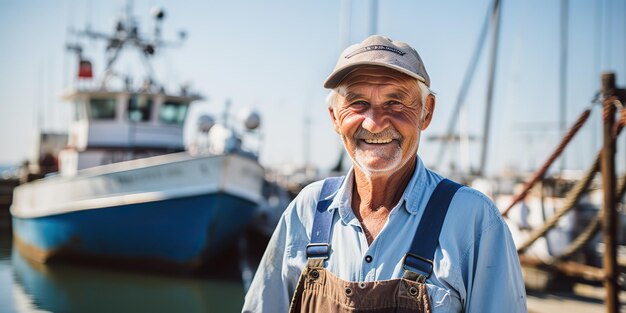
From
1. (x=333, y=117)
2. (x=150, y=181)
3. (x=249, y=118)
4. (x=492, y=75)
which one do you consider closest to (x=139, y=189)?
(x=150, y=181)

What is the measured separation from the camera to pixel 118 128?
1351cm

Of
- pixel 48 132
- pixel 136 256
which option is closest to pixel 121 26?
pixel 48 132

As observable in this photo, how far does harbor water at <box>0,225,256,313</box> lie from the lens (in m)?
9.47

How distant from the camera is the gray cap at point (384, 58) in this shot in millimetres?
1670

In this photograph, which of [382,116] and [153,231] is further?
[153,231]

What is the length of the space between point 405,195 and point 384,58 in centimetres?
45

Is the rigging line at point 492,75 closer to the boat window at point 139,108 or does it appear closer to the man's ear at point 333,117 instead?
the man's ear at point 333,117

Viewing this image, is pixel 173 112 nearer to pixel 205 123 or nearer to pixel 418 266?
pixel 205 123

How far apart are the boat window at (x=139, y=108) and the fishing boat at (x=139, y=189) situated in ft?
0.09

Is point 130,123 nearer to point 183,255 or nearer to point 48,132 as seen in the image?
point 183,255

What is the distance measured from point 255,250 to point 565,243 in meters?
9.27

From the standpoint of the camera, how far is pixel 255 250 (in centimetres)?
1539

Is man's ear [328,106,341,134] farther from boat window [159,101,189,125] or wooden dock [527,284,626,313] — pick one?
boat window [159,101,189,125]

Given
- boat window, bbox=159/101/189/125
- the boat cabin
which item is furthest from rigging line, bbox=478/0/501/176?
boat window, bbox=159/101/189/125
